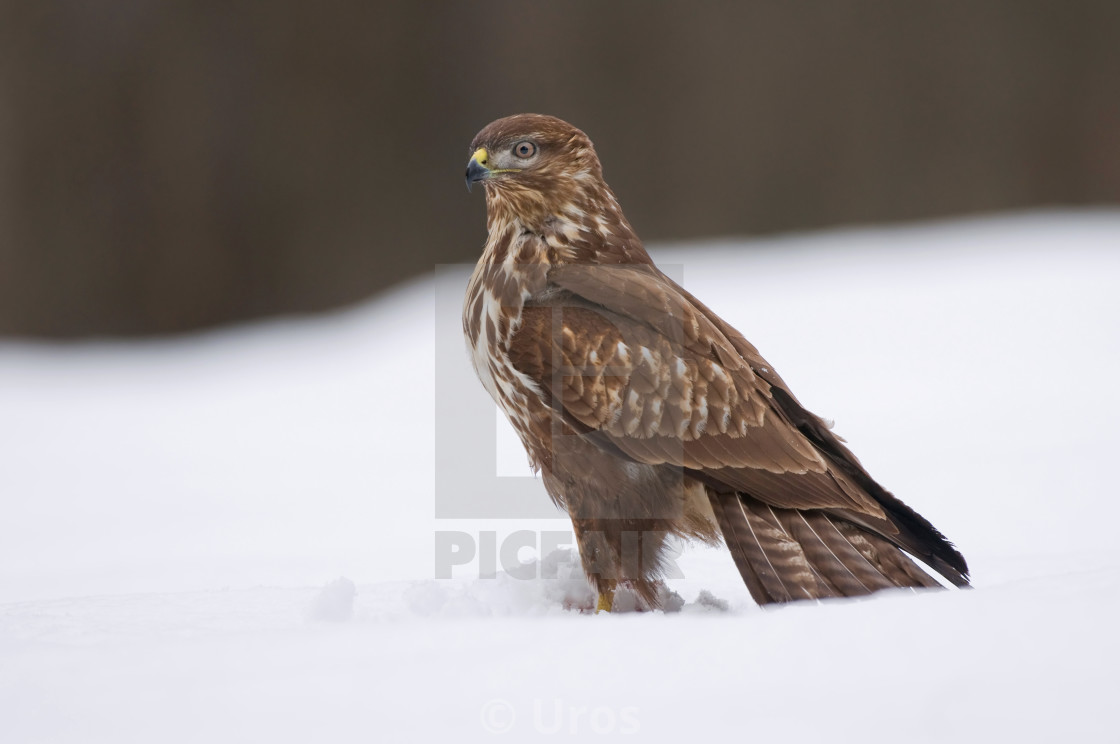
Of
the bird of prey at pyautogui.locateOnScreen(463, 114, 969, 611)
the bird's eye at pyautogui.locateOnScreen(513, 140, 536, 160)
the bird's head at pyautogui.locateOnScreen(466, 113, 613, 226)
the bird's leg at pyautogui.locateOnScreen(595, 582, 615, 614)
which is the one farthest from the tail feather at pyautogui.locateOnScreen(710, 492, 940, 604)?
the bird's eye at pyautogui.locateOnScreen(513, 140, 536, 160)

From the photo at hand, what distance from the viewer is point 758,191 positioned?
10.6 meters

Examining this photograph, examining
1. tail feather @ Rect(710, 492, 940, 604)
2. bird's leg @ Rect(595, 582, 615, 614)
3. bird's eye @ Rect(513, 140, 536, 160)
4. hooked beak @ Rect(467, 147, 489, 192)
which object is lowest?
bird's leg @ Rect(595, 582, 615, 614)

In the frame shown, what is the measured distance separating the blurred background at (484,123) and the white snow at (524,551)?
178 cm

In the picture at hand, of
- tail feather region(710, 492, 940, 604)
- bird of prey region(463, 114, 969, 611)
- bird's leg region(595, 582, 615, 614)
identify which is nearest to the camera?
tail feather region(710, 492, 940, 604)

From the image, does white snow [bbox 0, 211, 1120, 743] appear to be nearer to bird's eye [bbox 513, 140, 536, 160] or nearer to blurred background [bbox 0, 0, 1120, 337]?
bird's eye [bbox 513, 140, 536, 160]

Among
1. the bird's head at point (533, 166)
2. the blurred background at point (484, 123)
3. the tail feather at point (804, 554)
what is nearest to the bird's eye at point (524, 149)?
the bird's head at point (533, 166)

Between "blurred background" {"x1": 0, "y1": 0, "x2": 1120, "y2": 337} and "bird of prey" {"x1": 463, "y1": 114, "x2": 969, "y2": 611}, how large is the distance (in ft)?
23.2

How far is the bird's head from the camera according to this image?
333 cm

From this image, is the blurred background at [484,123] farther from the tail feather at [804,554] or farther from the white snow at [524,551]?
the tail feather at [804,554]

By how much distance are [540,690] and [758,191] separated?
9106 millimetres

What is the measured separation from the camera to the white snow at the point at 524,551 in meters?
1.92

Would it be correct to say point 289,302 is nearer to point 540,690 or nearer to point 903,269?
point 903,269

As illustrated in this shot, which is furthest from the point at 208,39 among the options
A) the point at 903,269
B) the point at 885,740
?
the point at 885,740

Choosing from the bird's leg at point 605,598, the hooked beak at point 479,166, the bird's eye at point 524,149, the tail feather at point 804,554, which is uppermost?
the bird's eye at point 524,149
